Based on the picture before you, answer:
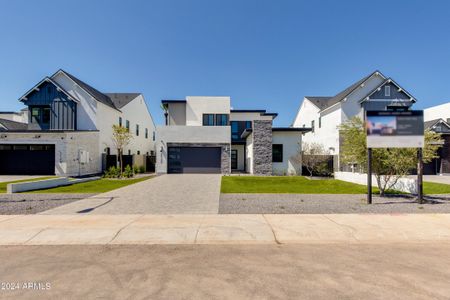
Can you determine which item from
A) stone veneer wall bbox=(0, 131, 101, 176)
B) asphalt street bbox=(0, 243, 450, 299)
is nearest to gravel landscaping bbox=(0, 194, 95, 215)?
asphalt street bbox=(0, 243, 450, 299)

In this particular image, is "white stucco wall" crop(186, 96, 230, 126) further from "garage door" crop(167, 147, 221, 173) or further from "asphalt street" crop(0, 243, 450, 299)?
"asphalt street" crop(0, 243, 450, 299)

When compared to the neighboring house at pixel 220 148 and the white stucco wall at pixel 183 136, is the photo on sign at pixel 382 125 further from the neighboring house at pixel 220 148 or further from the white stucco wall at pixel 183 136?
the white stucco wall at pixel 183 136

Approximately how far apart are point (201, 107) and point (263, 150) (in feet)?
32.6

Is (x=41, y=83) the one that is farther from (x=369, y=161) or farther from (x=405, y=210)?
(x=405, y=210)

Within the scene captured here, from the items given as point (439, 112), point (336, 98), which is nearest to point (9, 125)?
point (336, 98)

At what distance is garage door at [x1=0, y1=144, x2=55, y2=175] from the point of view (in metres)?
19.5

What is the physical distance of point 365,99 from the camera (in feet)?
75.8

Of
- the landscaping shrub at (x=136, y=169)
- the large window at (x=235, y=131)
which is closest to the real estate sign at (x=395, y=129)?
the large window at (x=235, y=131)

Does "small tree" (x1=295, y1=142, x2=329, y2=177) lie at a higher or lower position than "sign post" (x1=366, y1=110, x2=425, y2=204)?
lower

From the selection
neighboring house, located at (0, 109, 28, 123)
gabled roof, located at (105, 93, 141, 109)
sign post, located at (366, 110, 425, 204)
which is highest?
gabled roof, located at (105, 93, 141, 109)

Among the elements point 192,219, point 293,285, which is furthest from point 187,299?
point 192,219

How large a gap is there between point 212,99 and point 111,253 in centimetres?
2276

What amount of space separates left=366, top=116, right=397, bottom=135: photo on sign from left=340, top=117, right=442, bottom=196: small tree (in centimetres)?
112

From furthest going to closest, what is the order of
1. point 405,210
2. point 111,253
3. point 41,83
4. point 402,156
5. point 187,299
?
point 41,83 < point 402,156 < point 405,210 < point 111,253 < point 187,299
